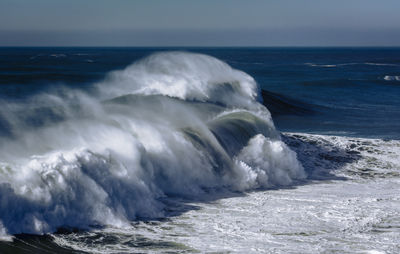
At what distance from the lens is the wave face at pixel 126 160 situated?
22.9 ft

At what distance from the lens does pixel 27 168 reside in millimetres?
7227

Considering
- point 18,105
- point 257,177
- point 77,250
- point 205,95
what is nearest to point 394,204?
point 257,177

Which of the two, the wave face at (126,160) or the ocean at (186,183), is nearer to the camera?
the ocean at (186,183)

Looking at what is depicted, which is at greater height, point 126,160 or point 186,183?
point 126,160

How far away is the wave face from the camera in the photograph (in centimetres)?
698

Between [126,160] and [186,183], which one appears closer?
[126,160]

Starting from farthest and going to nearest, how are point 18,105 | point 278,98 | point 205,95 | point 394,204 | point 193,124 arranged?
point 278,98 → point 18,105 → point 205,95 → point 193,124 → point 394,204

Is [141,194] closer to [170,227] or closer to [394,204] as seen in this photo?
[170,227]

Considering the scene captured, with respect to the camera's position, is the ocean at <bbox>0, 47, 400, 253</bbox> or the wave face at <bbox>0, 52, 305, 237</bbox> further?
the wave face at <bbox>0, 52, 305, 237</bbox>

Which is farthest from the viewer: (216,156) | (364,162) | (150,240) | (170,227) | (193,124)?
(364,162)

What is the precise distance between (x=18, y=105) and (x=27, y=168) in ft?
38.7

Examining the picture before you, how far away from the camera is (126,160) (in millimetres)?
8555

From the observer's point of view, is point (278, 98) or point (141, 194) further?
point (278, 98)

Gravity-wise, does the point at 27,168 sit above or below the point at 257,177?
above
